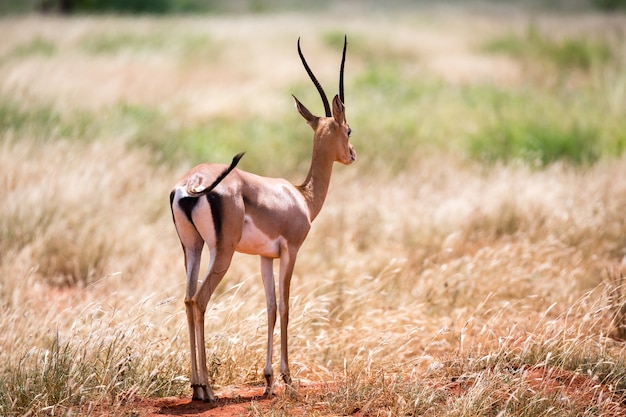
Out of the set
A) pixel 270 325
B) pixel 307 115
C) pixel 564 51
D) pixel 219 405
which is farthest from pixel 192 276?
pixel 564 51

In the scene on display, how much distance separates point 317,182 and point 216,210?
0.92 m

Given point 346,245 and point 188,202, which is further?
point 346,245

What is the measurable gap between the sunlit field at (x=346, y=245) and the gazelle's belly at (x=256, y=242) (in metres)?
0.71

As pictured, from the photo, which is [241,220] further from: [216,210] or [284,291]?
[284,291]

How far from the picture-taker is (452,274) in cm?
694

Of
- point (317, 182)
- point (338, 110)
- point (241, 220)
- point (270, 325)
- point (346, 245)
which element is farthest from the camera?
point (346, 245)

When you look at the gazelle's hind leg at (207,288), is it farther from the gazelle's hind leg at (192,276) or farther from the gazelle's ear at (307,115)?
the gazelle's ear at (307,115)

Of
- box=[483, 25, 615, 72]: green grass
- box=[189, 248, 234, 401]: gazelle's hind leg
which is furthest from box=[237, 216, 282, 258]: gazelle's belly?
box=[483, 25, 615, 72]: green grass

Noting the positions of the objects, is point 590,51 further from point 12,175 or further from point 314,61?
point 12,175

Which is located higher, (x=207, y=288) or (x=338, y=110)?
(x=338, y=110)

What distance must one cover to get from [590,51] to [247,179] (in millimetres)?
17134

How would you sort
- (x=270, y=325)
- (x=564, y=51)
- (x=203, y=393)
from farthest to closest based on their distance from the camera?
(x=564, y=51), (x=270, y=325), (x=203, y=393)

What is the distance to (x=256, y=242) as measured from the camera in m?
4.29

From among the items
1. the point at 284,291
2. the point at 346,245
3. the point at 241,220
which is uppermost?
the point at 241,220
